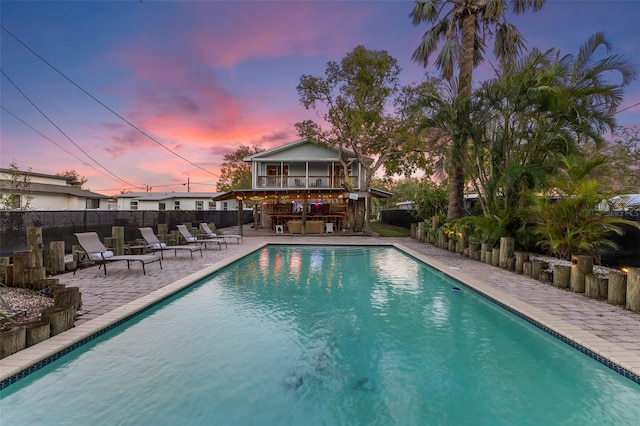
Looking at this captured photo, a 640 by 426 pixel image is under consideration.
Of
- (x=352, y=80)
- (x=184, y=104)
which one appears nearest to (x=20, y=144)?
(x=184, y=104)

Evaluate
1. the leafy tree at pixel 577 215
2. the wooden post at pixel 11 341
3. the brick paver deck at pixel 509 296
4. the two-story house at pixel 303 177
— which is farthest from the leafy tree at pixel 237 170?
the wooden post at pixel 11 341

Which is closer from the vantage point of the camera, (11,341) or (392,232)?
(11,341)

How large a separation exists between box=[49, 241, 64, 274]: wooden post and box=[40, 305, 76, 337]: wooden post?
13.4 ft

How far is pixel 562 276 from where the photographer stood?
644cm

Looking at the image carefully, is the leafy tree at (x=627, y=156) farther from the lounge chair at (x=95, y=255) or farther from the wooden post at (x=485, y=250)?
the lounge chair at (x=95, y=255)

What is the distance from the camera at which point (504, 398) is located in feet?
10.6

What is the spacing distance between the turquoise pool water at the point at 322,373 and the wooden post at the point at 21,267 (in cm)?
243

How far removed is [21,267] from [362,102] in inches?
649

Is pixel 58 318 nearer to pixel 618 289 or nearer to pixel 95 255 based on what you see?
pixel 95 255

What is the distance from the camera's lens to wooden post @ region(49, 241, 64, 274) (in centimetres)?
714

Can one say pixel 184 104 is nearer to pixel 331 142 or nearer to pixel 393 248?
pixel 331 142

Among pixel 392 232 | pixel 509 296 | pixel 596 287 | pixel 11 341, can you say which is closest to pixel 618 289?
pixel 596 287

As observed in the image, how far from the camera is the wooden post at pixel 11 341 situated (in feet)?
10.6

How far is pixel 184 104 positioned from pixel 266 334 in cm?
1806
